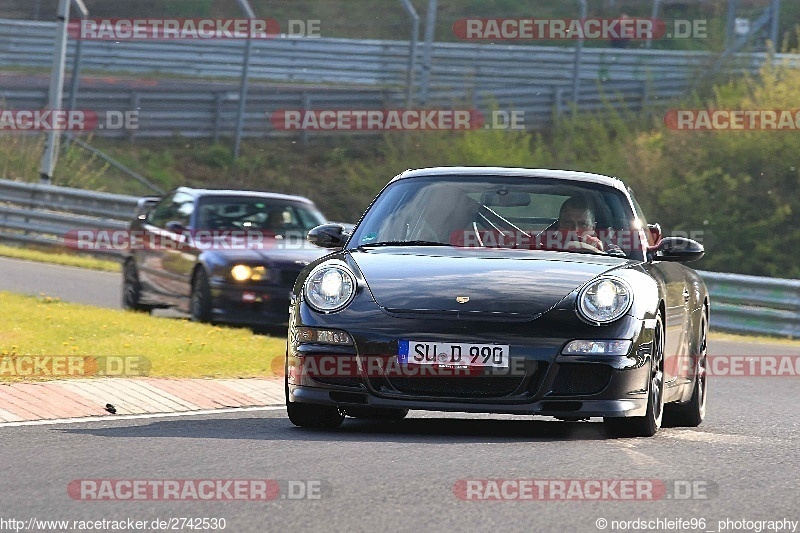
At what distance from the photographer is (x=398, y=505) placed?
265 inches

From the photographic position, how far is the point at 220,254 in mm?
17250

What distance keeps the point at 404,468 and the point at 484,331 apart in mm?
1248

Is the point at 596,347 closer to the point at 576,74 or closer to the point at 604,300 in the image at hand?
the point at 604,300

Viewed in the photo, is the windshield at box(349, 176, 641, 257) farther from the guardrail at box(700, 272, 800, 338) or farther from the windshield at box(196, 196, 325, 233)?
the guardrail at box(700, 272, 800, 338)

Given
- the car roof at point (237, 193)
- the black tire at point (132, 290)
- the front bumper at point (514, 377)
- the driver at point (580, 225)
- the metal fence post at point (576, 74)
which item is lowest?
the black tire at point (132, 290)

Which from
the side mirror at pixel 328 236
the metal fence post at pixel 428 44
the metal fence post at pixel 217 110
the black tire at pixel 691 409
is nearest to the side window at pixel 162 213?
the side mirror at pixel 328 236

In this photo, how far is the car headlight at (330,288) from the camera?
8.97m

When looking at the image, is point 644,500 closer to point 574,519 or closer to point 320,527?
point 574,519

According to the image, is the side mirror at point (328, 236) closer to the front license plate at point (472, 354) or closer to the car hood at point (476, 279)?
the car hood at point (476, 279)

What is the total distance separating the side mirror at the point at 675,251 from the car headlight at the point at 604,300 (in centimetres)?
113

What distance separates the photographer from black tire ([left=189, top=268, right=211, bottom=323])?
17.1 m

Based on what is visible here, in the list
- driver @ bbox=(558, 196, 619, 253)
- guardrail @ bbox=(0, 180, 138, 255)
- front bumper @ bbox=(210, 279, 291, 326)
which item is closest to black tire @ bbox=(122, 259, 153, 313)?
front bumper @ bbox=(210, 279, 291, 326)

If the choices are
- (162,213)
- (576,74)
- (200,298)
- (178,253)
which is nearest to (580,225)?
(200,298)

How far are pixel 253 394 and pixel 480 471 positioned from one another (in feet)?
13.8
